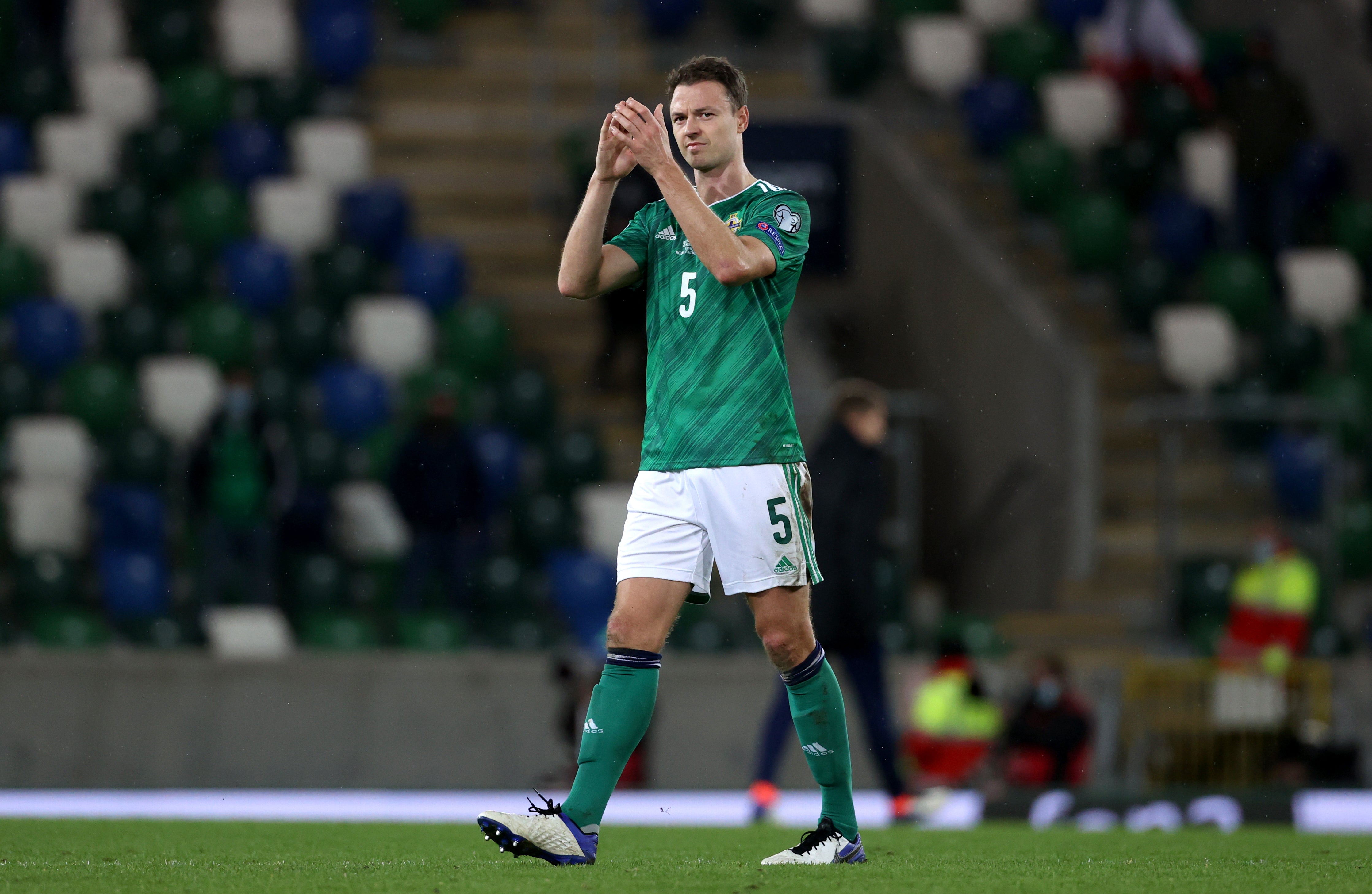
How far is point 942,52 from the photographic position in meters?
19.0

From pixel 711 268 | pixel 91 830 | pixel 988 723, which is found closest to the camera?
pixel 711 268

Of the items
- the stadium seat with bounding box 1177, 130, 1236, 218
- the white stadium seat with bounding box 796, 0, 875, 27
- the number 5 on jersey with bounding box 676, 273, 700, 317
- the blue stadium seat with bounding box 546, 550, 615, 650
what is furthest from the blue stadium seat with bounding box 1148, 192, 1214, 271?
the number 5 on jersey with bounding box 676, 273, 700, 317

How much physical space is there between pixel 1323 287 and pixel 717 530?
1302cm

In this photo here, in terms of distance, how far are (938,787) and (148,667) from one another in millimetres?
4997

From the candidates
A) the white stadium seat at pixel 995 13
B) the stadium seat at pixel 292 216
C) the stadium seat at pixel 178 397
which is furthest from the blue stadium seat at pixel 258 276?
the white stadium seat at pixel 995 13

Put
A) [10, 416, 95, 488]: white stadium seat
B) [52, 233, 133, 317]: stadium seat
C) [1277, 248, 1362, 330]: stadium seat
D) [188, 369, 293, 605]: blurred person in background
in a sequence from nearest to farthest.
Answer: [188, 369, 293, 605]: blurred person in background, [10, 416, 95, 488]: white stadium seat, [52, 233, 133, 317]: stadium seat, [1277, 248, 1362, 330]: stadium seat

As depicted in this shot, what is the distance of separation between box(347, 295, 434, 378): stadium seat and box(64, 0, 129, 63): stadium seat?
4217 millimetres

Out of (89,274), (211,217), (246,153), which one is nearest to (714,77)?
(89,274)

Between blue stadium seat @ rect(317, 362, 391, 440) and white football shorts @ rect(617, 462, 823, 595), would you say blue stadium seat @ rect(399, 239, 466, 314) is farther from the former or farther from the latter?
white football shorts @ rect(617, 462, 823, 595)

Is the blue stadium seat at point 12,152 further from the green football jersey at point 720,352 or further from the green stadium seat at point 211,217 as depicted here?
the green football jersey at point 720,352

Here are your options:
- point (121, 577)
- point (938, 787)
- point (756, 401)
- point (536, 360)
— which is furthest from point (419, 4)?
point (756, 401)

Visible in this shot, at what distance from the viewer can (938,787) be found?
36.4 ft

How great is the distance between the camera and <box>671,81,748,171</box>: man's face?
215 inches

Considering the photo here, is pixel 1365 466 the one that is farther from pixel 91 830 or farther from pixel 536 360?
pixel 91 830
